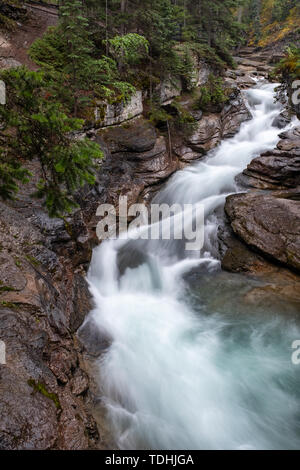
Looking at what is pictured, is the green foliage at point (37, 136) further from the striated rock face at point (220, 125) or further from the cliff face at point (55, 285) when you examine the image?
the striated rock face at point (220, 125)

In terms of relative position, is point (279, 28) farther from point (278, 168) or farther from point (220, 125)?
point (278, 168)

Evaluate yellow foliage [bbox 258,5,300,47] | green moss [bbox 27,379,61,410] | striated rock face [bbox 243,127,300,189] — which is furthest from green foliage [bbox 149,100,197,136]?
yellow foliage [bbox 258,5,300,47]

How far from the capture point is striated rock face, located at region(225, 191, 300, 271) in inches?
321

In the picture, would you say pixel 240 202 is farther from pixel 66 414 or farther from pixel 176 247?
pixel 66 414

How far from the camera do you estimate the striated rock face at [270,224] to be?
8.15 metres

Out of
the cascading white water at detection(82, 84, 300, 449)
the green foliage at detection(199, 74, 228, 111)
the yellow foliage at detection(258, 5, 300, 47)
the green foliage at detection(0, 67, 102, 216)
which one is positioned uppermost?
the yellow foliage at detection(258, 5, 300, 47)

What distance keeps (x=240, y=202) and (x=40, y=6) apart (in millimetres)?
19063

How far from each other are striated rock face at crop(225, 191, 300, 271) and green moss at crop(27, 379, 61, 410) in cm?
715

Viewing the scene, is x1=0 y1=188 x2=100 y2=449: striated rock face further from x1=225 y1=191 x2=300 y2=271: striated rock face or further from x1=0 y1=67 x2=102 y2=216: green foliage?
x1=225 y1=191 x2=300 y2=271: striated rock face

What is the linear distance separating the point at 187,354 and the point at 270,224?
201 inches

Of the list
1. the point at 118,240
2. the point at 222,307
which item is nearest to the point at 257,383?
the point at 222,307

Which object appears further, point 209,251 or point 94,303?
point 209,251

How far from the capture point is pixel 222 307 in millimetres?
7484

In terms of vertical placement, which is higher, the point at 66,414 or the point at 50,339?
the point at 50,339
